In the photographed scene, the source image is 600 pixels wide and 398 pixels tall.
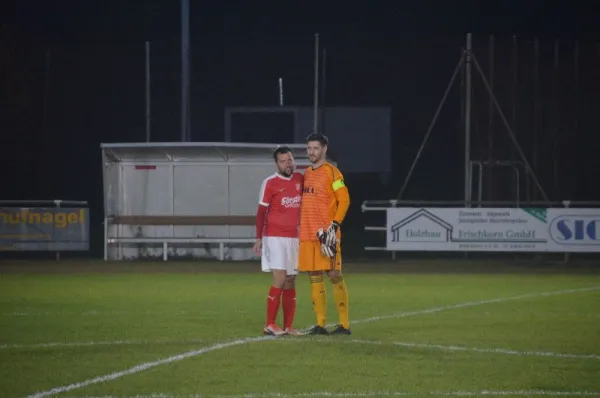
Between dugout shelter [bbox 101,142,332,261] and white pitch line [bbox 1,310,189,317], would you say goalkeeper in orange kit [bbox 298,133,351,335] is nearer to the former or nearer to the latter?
white pitch line [bbox 1,310,189,317]

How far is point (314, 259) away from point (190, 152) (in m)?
14.9

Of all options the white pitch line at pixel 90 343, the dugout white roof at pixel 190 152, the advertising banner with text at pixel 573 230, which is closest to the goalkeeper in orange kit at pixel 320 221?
the white pitch line at pixel 90 343

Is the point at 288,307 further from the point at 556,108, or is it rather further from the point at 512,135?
the point at 556,108

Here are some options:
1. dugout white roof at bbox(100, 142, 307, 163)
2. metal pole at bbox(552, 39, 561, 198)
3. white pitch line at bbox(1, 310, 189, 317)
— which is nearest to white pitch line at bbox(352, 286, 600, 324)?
→ white pitch line at bbox(1, 310, 189, 317)

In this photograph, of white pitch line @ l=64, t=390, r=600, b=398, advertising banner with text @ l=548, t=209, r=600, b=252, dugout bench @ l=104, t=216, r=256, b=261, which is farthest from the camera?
dugout bench @ l=104, t=216, r=256, b=261

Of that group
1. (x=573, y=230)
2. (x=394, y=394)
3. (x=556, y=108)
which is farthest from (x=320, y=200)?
(x=556, y=108)

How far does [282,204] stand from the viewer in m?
12.8

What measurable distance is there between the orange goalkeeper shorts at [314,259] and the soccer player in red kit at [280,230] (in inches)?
8.4

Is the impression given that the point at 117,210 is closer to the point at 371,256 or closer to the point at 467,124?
the point at 371,256

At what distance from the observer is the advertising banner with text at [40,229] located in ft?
89.2

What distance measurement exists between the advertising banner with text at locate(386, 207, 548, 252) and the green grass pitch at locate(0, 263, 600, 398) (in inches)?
247

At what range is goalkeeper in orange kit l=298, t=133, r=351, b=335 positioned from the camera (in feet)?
40.9

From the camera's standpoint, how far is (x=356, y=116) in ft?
125

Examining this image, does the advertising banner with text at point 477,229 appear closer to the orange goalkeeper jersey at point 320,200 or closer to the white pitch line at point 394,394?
the orange goalkeeper jersey at point 320,200
